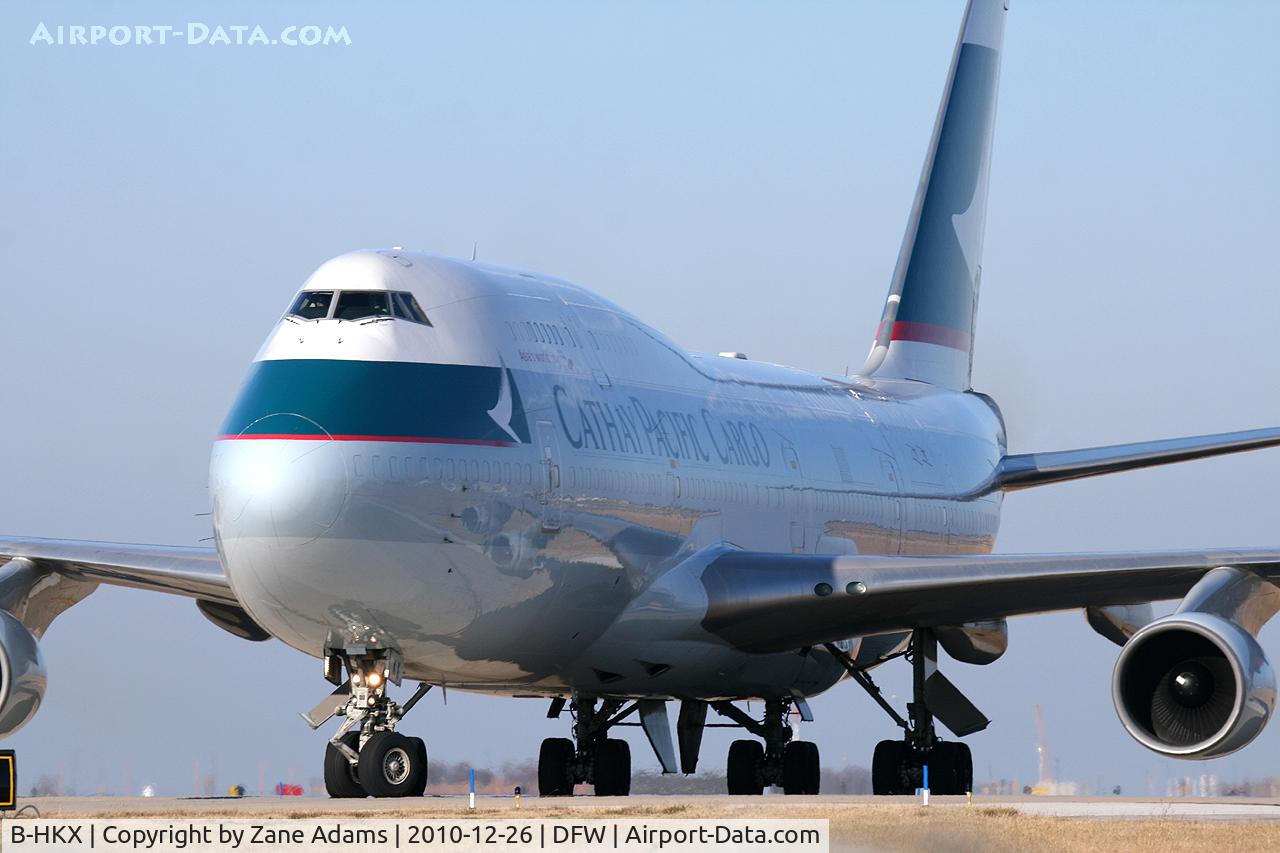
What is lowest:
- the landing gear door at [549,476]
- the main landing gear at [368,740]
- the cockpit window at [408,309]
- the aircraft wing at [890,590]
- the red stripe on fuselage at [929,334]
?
the main landing gear at [368,740]

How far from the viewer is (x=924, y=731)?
81.9ft

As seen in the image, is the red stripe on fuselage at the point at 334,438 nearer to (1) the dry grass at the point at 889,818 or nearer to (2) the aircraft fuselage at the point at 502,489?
(2) the aircraft fuselage at the point at 502,489

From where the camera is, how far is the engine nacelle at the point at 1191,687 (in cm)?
1931

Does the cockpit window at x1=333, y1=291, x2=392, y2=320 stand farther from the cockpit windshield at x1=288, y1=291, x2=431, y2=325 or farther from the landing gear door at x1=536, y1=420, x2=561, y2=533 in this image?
the landing gear door at x1=536, y1=420, x2=561, y2=533

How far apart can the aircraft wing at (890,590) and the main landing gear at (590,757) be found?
7.04ft

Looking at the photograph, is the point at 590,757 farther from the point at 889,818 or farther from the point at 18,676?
the point at 889,818

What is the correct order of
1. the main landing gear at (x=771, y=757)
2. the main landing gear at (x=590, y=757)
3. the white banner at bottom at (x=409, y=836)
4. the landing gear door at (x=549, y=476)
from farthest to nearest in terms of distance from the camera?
1. the main landing gear at (x=771, y=757)
2. the main landing gear at (x=590, y=757)
3. the landing gear door at (x=549, y=476)
4. the white banner at bottom at (x=409, y=836)

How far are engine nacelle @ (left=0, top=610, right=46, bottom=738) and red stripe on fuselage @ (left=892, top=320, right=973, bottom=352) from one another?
48.5 ft

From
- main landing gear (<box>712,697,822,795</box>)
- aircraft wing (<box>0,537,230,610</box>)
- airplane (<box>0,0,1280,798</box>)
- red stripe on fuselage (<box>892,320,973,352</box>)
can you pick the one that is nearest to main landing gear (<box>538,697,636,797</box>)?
airplane (<box>0,0,1280,798</box>)

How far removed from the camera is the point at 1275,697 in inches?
766

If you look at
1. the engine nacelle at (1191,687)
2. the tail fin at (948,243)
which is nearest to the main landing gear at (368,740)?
the engine nacelle at (1191,687)

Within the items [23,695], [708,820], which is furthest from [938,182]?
[708,820]

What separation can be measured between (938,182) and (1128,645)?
47.9 ft

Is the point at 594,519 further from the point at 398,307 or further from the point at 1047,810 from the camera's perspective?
the point at 1047,810
